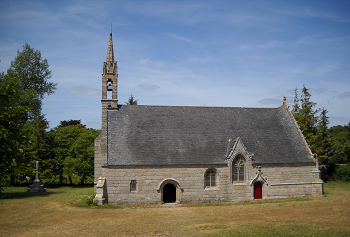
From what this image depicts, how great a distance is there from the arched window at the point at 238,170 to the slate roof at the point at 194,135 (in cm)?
130

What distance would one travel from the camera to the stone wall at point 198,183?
2580cm

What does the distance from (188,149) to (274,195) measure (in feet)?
31.6

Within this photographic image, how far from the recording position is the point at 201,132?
29.7m

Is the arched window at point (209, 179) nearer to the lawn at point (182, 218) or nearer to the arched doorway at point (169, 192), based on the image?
the lawn at point (182, 218)

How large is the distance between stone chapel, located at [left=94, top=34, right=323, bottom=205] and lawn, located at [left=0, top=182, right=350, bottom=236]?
134 cm

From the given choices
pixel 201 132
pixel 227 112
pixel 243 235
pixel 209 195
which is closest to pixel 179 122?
pixel 201 132

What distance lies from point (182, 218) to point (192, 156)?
25.6ft

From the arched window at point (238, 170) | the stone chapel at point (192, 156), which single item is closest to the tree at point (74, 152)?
the stone chapel at point (192, 156)

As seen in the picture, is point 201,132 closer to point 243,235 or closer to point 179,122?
point 179,122

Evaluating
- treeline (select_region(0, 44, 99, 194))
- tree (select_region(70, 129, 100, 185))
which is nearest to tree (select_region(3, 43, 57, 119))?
treeline (select_region(0, 44, 99, 194))

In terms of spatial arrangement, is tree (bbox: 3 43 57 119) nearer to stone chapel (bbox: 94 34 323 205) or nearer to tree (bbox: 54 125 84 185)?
tree (bbox: 54 125 84 185)

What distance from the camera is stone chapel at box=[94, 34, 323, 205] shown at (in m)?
26.1

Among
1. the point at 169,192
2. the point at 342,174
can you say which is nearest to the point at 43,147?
the point at 169,192

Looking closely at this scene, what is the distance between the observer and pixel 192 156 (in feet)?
90.1
